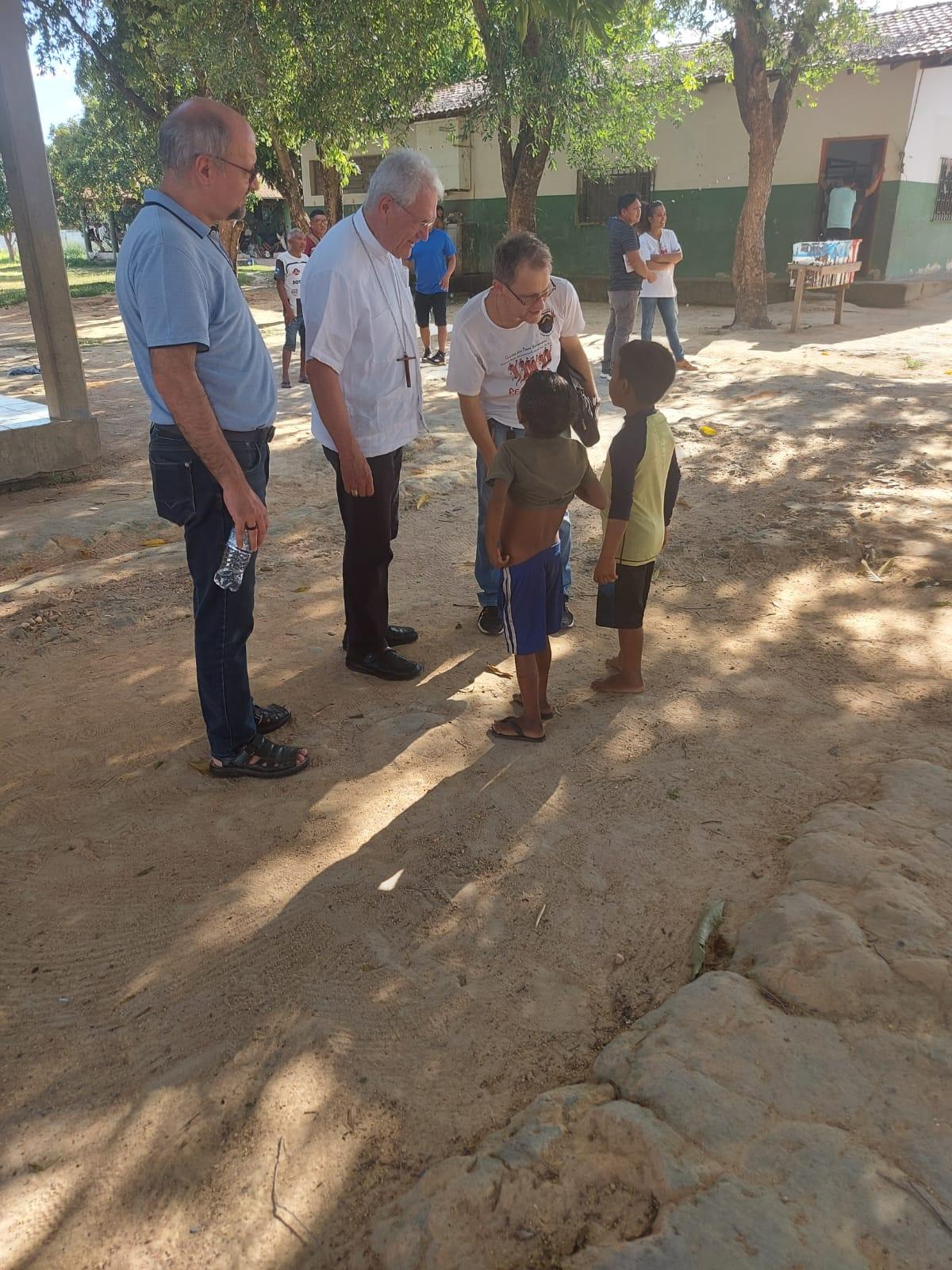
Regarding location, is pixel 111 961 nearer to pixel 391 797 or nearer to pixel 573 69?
pixel 391 797

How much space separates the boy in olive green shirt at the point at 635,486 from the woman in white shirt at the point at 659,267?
20.9 feet

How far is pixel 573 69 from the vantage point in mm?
13016

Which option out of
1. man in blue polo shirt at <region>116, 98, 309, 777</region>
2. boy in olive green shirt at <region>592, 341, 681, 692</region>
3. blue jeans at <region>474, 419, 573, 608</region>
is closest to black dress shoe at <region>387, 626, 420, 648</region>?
blue jeans at <region>474, 419, 573, 608</region>

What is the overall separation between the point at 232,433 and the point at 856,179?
1704cm

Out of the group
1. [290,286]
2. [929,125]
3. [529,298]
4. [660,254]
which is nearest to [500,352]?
[529,298]

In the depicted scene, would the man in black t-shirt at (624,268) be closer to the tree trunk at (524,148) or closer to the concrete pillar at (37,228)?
the tree trunk at (524,148)

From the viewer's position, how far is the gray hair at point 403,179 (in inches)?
119

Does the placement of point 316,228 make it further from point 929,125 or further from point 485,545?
point 929,125

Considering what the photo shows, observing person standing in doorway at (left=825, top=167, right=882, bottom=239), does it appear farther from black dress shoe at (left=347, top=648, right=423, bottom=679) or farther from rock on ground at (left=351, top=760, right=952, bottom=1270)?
rock on ground at (left=351, top=760, right=952, bottom=1270)

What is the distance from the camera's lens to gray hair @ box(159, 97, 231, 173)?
237 centimetres

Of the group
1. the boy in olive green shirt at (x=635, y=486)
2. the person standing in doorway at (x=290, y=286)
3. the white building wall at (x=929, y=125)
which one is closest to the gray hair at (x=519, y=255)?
the boy in olive green shirt at (x=635, y=486)

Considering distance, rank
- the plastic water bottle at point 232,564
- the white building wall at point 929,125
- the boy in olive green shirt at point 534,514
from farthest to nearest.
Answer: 1. the white building wall at point 929,125
2. the boy in olive green shirt at point 534,514
3. the plastic water bottle at point 232,564

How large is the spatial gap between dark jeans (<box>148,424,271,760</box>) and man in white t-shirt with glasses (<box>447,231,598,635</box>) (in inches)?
39.1

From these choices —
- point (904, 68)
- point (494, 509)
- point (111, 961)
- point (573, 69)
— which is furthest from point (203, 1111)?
point (904, 68)
